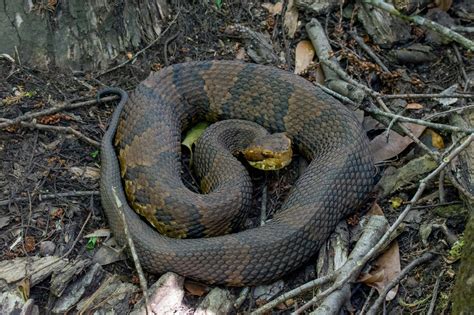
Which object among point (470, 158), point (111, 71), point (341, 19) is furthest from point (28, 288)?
point (341, 19)

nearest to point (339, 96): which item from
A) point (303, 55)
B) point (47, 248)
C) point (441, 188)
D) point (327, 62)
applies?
point (327, 62)

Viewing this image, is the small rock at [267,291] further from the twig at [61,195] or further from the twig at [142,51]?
the twig at [142,51]

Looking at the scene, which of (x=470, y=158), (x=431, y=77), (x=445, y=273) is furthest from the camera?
(x=431, y=77)

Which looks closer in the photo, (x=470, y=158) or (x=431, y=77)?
(x=470, y=158)

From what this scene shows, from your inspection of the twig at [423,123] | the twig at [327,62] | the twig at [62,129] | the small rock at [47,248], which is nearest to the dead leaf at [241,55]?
the twig at [327,62]

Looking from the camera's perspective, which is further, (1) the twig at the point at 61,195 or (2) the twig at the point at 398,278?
(1) the twig at the point at 61,195

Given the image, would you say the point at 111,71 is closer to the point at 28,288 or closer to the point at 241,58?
the point at 241,58

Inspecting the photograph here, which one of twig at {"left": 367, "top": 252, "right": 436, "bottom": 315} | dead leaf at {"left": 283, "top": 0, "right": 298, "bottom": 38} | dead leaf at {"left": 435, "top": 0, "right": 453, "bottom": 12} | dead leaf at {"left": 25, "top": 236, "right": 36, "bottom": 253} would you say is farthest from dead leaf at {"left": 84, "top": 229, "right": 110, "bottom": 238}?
dead leaf at {"left": 435, "top": 0, "right": 453, "bottom": 12}
